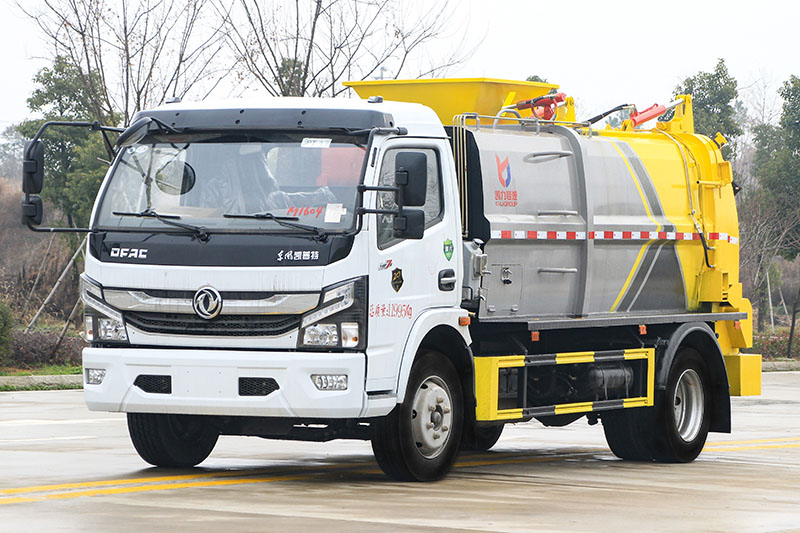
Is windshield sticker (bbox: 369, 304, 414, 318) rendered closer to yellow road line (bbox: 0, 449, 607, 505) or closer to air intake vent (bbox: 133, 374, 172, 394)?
air intake vent (bbox: 133, 374, 172, 394)

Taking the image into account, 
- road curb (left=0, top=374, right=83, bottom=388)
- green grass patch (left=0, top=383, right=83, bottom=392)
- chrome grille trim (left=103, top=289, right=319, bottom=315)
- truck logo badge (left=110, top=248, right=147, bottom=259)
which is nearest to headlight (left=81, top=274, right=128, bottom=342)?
chrome grille trim (left=103, top=289, right=319, bottom=315)

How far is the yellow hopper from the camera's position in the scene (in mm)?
12469

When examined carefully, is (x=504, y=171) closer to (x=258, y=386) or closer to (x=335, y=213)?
(x=335, y=213)

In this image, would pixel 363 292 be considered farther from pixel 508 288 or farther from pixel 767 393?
pixel 767 393

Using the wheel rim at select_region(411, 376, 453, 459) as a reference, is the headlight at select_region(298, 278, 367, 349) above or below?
above

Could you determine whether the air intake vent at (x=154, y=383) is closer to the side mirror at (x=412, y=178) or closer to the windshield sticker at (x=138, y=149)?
the windshield sticker at (x=138, y=149)

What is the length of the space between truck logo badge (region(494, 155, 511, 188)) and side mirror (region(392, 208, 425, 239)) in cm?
157

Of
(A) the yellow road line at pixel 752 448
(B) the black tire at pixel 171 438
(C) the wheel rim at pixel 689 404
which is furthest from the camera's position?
(A) the yellow road line at pixel 752 448

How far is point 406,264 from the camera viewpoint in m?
10.3

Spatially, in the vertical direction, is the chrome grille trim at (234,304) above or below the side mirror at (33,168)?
below

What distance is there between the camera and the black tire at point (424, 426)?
406 inches

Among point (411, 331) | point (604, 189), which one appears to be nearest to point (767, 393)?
point (604, 189)

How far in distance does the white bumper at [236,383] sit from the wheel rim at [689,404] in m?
4.55

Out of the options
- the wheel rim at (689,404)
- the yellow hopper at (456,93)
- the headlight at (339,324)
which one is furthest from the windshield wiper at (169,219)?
the wheel rim at (689,404)
